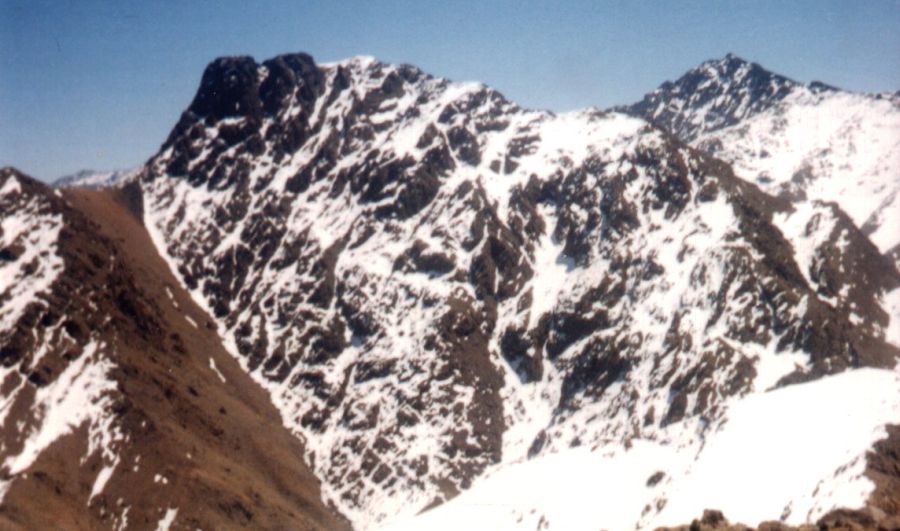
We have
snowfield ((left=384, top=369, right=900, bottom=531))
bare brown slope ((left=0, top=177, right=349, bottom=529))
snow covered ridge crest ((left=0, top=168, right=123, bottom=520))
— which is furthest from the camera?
snow covered ridge crest ((left=0, top=168, right=123, bottom=520))

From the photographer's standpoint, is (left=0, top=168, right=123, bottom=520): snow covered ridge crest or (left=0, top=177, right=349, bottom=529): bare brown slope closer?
(left=0, top=177, right=349, bottom=529): bare brown slope

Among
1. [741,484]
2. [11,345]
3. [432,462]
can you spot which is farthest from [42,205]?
[741,484]

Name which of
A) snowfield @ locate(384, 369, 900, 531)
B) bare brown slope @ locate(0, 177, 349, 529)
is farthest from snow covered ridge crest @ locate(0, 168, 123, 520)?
snowfield @ locate(384, 369, 900, 531)

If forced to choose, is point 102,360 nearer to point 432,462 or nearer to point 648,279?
point 432,462

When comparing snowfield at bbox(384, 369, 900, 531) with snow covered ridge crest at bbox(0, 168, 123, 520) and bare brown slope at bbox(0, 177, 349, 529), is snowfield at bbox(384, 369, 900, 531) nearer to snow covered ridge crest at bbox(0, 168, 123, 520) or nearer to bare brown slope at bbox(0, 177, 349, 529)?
bare brown slope at bbox(0, 177, 349, 529)

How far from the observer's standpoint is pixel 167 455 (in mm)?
147625

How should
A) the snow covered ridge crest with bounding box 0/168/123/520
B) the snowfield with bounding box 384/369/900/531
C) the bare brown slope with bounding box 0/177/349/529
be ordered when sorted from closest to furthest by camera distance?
the snowfield with bounding box 384/369/900/531 < the bare brown slope with bounding box 0/177/349/529 < the snow covered ridge crest with bounding box 0/168/123/520

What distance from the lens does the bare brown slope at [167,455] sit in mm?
135875

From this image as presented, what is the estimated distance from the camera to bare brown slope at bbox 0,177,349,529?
136 meters

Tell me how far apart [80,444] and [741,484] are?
12242 cm

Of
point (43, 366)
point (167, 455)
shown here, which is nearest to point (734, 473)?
point (167, 455)

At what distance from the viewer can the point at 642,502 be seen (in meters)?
92.4

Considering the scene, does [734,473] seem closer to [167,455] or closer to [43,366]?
[167,455]

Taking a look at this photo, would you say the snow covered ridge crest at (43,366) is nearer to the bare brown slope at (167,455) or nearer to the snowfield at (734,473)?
the bare brown slope at (167,455)
